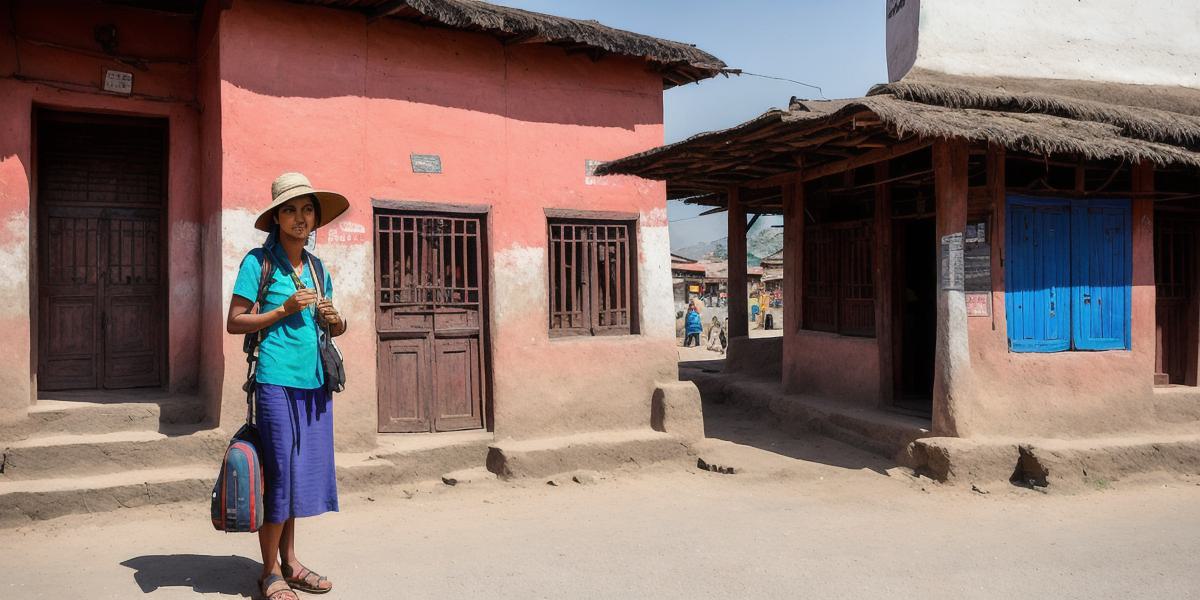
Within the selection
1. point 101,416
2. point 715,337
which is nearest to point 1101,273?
point 101,416

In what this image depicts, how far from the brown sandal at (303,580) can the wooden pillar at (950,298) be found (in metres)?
5.32

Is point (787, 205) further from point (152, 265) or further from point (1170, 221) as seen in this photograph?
point (152, 265)

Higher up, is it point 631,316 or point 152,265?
point 152,265

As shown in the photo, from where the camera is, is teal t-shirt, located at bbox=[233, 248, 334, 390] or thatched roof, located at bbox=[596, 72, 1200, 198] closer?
teal t-shirt, located at bbox=[233, 248, 334, 390]

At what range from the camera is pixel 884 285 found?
8.64m

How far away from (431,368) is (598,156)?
2.53m

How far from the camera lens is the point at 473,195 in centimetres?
741

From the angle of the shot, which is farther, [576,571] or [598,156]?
[598,156]

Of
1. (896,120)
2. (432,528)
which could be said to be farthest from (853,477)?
(432,528)

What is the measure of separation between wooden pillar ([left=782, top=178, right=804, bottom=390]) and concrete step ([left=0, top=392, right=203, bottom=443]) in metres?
6.31

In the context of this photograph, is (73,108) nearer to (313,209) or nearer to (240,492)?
(313,209)

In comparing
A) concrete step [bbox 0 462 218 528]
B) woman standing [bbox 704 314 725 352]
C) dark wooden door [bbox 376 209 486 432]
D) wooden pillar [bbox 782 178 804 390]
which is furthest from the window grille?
woman standing [bbox 704 314 725 352]

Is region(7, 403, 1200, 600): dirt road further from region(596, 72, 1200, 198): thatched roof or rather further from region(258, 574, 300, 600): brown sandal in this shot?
region(596, 72, 1200, 198): thatched roof

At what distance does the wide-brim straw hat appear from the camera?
4.05 m
